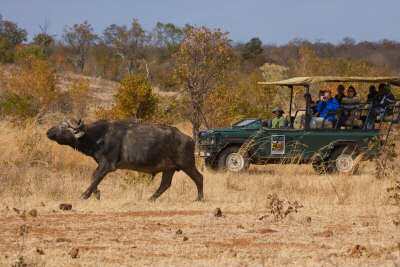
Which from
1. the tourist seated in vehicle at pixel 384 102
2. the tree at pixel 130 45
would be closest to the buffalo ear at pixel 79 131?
the tourist seated in vehicle at pixel 384 102

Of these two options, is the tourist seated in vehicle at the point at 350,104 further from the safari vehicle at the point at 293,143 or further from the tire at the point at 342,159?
the tire at the point at 342,159

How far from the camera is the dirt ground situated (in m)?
6.14

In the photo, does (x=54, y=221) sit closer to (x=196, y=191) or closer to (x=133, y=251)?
(x=133, y=251)

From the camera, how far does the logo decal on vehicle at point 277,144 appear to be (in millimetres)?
15039

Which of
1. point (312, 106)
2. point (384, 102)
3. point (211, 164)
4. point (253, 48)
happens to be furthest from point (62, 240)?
point (253, 48)

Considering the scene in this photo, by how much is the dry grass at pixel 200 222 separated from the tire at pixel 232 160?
1507 mm

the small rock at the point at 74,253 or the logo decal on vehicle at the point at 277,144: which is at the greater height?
the logo decal on vehicle at the point at 277,144

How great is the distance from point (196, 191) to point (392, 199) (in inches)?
141

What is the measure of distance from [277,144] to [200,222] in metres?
7.04

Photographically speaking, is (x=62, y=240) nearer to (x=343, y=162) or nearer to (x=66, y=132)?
(x=66, y=132)

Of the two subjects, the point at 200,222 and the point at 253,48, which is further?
the point at 253,48

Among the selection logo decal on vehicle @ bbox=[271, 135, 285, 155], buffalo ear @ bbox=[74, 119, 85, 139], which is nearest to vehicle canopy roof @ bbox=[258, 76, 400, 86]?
logo decal on vehicle @ bbox=[271, 135, 285, 155]

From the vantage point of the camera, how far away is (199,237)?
730cm

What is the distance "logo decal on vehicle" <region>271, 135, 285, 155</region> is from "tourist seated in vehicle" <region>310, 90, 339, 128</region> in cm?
86
